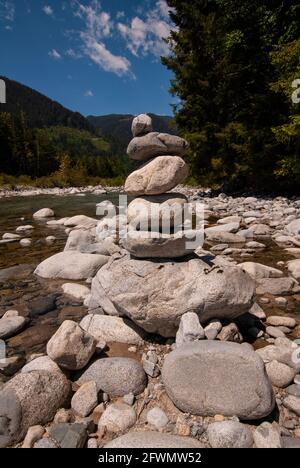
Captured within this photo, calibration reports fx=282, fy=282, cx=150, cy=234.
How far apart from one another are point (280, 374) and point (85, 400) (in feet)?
7.33

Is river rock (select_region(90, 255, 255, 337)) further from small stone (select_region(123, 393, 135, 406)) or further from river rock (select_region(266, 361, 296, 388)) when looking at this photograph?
small stone (select_region(123, 393, 135, 406))

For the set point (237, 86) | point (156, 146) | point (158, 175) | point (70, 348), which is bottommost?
point (70, 348)

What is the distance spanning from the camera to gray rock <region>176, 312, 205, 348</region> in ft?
12.2

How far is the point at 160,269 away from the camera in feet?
14.7

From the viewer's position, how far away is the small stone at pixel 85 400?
2988 mm

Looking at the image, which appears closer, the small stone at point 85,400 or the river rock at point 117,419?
the river rock at point 117,419

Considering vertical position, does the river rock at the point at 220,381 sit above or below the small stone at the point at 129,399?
above

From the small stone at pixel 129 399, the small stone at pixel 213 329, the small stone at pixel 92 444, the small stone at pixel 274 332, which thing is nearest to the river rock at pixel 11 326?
the small stone at pixel 129 399

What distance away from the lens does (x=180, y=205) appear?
4727 millimetres

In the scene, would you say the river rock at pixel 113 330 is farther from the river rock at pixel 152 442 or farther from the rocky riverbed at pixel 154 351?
the river rock at pixel 152 442

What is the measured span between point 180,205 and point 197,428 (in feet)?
10.1

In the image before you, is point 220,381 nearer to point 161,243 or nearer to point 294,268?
point 161,243

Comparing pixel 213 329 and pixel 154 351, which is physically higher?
pixel 213 329

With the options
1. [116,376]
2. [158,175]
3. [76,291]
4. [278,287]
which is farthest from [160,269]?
[278,287]
